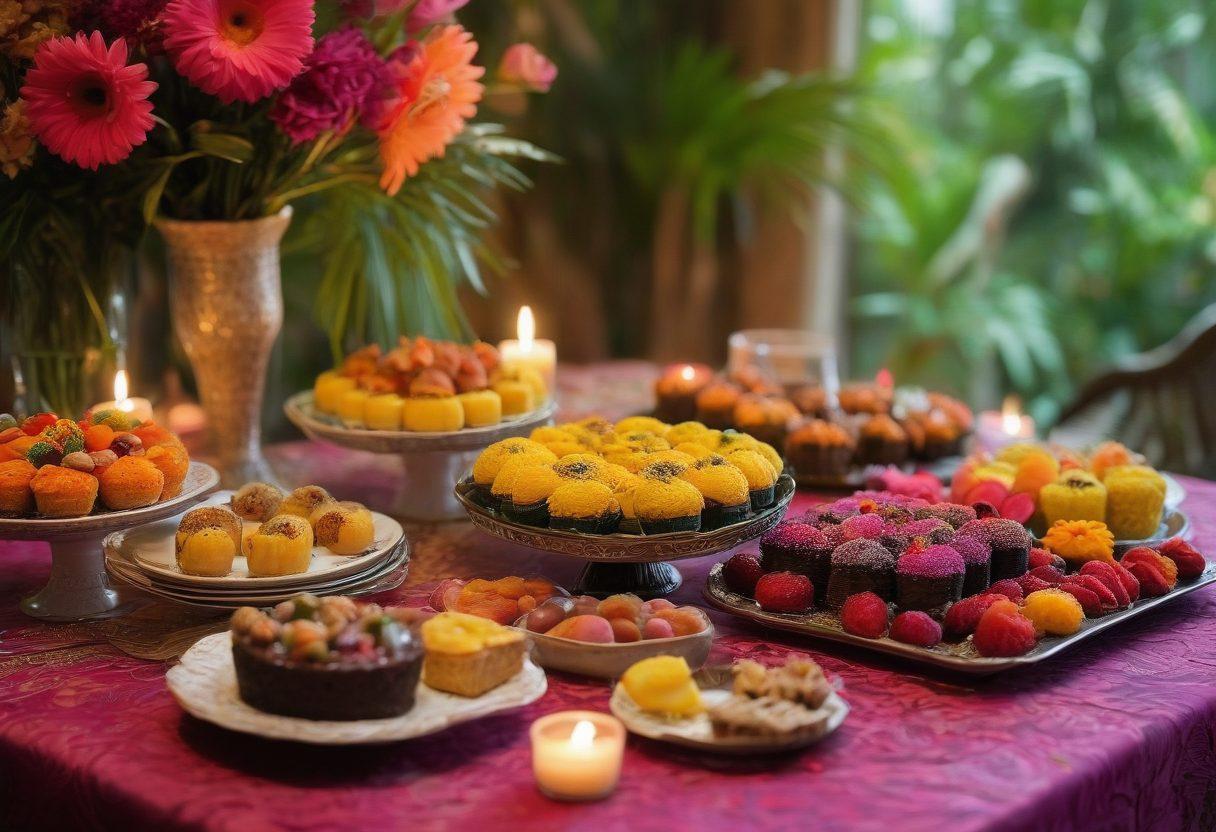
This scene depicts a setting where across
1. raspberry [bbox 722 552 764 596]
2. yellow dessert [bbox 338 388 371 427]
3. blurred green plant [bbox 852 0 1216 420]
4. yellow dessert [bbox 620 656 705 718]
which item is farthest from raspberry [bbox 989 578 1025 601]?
blurred green plant [bbox 852 0 1216 420]

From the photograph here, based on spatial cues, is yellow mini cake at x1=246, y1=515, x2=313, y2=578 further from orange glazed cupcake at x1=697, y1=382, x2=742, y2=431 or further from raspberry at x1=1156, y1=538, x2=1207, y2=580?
raspberry at x1=1156, y1=538, x2=1207, y2=580

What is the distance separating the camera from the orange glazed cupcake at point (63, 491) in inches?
52.9

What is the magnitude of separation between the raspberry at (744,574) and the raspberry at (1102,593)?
34cm

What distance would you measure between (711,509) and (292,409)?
75cm

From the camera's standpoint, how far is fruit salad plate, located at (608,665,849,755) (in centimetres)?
107

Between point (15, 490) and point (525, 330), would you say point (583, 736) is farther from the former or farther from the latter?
point (525, 330)

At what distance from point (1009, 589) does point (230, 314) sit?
3.54 ft

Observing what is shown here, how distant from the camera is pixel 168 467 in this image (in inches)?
55.9

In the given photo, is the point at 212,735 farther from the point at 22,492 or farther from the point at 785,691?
the point at 785,691

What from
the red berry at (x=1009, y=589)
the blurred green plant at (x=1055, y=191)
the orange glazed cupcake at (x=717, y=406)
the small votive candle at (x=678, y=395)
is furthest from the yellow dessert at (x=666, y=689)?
the blurred green plant at (x=1055, y=191)

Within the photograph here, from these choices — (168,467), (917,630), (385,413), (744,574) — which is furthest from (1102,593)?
(168,467)

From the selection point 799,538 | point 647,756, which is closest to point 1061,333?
point 799,538

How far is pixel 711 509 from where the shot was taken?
1.40 meters

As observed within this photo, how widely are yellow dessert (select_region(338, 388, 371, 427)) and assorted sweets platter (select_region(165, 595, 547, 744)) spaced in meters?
0.65
